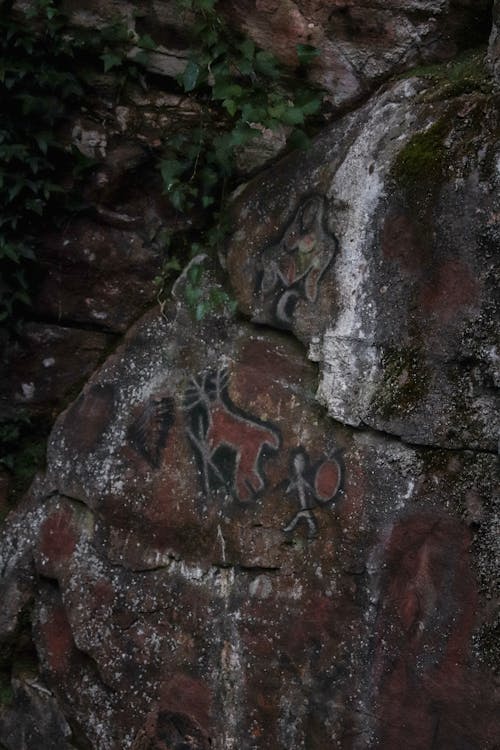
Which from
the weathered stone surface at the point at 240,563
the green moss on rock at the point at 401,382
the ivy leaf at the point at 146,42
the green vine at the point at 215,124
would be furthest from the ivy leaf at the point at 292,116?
the green moss on rock at the point at 401,382

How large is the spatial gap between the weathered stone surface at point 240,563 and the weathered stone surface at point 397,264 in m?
0.12

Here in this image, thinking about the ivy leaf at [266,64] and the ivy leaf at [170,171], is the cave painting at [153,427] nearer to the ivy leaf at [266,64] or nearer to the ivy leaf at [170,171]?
the ivy leaf at [170,171]

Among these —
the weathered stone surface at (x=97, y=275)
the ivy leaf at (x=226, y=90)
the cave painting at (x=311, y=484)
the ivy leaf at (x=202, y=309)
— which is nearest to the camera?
the cave painting at (x=311, y=484)

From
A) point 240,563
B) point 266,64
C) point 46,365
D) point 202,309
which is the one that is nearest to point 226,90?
point 266,64

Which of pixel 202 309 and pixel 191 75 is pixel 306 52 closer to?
pixel 191 75

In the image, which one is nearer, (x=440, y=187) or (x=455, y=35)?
(x=440, y=187)

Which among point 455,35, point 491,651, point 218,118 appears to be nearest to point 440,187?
point 455,35

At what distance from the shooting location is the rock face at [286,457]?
7.65ft

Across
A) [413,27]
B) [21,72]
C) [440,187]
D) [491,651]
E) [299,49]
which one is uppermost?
[413,27]

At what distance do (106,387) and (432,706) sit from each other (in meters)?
1.51

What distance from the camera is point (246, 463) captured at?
2648 mm

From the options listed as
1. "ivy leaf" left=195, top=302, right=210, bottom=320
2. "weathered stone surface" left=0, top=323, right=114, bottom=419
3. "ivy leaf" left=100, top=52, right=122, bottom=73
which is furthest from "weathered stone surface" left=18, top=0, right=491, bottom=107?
"weathered stone surface" left=0, top=323, right=114, bottom=419

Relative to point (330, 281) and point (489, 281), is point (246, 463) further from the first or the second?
point (489, 281)

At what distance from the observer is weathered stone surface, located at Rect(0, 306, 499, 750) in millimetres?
2332
